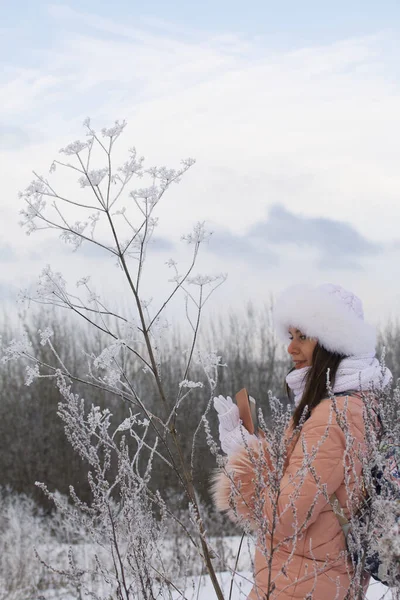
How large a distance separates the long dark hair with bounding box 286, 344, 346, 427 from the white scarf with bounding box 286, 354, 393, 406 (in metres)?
0.02

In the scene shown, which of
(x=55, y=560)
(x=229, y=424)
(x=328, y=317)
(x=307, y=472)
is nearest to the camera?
(x=307, y=472)

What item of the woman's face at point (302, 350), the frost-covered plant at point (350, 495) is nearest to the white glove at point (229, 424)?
the frost-covered plant at point (350, 495)

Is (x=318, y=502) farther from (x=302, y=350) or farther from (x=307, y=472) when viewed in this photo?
(x=302, y=350)

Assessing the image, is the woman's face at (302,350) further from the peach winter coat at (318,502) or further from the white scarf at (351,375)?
the peach winter coat at (318,502)

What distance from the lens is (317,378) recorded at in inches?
90.7

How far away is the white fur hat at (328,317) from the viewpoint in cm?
237

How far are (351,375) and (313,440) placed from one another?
0.28 meters

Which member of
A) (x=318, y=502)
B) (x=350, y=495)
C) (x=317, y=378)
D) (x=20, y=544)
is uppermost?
(x=317, y=378)

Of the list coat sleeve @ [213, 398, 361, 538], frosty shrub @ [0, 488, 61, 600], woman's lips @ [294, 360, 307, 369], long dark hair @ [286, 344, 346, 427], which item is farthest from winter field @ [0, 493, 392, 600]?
woman's lips @ [294, 360, 307, 369]

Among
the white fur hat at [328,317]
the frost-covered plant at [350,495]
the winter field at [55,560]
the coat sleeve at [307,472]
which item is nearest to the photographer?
the frost-covered plant at [350,495]

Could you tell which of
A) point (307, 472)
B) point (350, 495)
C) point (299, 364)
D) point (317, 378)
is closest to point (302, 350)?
point (299, 364)

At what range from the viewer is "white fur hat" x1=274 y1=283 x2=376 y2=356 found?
2367 mm

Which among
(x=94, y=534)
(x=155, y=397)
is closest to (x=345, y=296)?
(x=94, y=534)

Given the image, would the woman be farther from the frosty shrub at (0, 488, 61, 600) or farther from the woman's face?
the frosty shrub at (0, 488, 61, 600)
